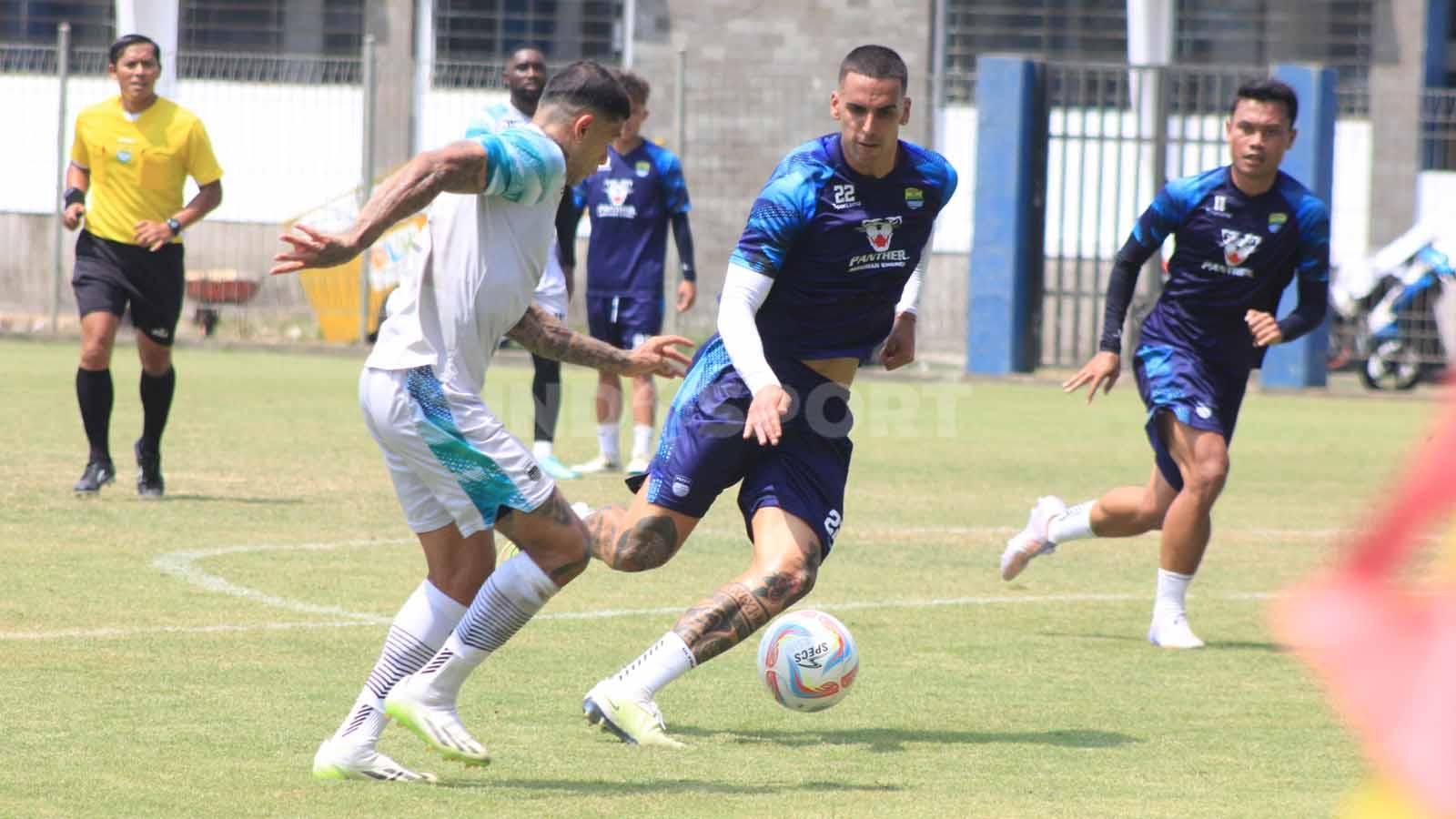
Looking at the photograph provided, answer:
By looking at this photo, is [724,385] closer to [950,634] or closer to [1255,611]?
[950,634]

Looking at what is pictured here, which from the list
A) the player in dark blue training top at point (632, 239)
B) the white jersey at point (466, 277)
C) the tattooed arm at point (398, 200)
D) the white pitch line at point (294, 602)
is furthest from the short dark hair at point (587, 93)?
the player in dark blue training top at point (632, 239)

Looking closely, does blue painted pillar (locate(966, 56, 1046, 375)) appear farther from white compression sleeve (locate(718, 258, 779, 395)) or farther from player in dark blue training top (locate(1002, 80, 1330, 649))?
white compression sleeve (locate(718, 258, 779, 395))

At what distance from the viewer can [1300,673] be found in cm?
760

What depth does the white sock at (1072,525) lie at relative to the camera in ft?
28.6

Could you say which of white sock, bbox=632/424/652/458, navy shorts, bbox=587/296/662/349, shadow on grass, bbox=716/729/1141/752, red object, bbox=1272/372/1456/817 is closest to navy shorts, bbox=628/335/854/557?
shadow on grass, bbox=716/729/1141/752

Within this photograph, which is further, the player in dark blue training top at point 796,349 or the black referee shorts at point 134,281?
the black referee shorts at point 134,281

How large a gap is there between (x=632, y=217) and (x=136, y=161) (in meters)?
3.79

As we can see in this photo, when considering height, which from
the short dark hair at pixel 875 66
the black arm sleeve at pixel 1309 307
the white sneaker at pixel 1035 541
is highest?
the short dark hair at pixel 875 66

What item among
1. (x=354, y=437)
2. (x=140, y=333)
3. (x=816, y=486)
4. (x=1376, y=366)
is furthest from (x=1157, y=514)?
(x=1376, y=366)

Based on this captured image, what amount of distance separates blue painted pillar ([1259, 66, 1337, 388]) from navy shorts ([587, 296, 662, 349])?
36.7 ft

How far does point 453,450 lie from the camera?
17.6 ft

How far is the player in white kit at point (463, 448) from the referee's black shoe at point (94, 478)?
19.9 ft

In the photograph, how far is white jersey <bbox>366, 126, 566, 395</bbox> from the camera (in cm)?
541

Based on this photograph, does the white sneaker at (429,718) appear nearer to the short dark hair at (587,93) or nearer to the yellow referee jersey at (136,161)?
the short dark hair at (587,93)
